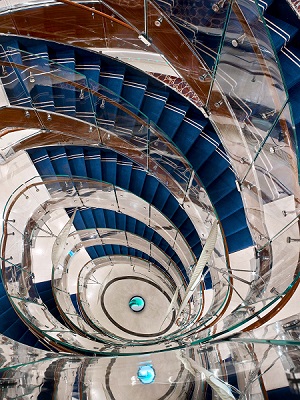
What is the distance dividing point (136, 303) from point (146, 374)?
982cm

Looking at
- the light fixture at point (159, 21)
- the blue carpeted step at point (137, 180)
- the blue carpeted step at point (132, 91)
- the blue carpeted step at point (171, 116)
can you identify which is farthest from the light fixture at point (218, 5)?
the blue carpeted step at point (137, 180)

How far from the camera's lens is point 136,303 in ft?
46.0

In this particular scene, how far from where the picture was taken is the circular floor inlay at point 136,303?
13.9 meters

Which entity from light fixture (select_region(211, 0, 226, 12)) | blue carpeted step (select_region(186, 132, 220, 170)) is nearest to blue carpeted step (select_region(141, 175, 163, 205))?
blue carpeted step (select_region(186, 132, 220, 170))

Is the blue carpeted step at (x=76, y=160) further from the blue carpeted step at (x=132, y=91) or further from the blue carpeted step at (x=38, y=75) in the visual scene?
the blue carpeted step at (x=132, y=91)

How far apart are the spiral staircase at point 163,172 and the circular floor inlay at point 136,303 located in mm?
3626

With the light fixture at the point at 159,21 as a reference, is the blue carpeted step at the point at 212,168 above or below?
below

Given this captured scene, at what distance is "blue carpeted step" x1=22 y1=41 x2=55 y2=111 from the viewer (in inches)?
214

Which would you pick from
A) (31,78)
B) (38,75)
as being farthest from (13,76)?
(38,75)

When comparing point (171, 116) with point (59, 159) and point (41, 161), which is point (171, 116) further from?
point (41, 161)

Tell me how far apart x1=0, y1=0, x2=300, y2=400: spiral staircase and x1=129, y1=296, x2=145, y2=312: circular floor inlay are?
3.63 metres

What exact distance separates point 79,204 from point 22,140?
112 inches

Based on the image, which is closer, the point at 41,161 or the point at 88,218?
the point at 41,161

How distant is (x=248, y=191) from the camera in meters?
4.99
